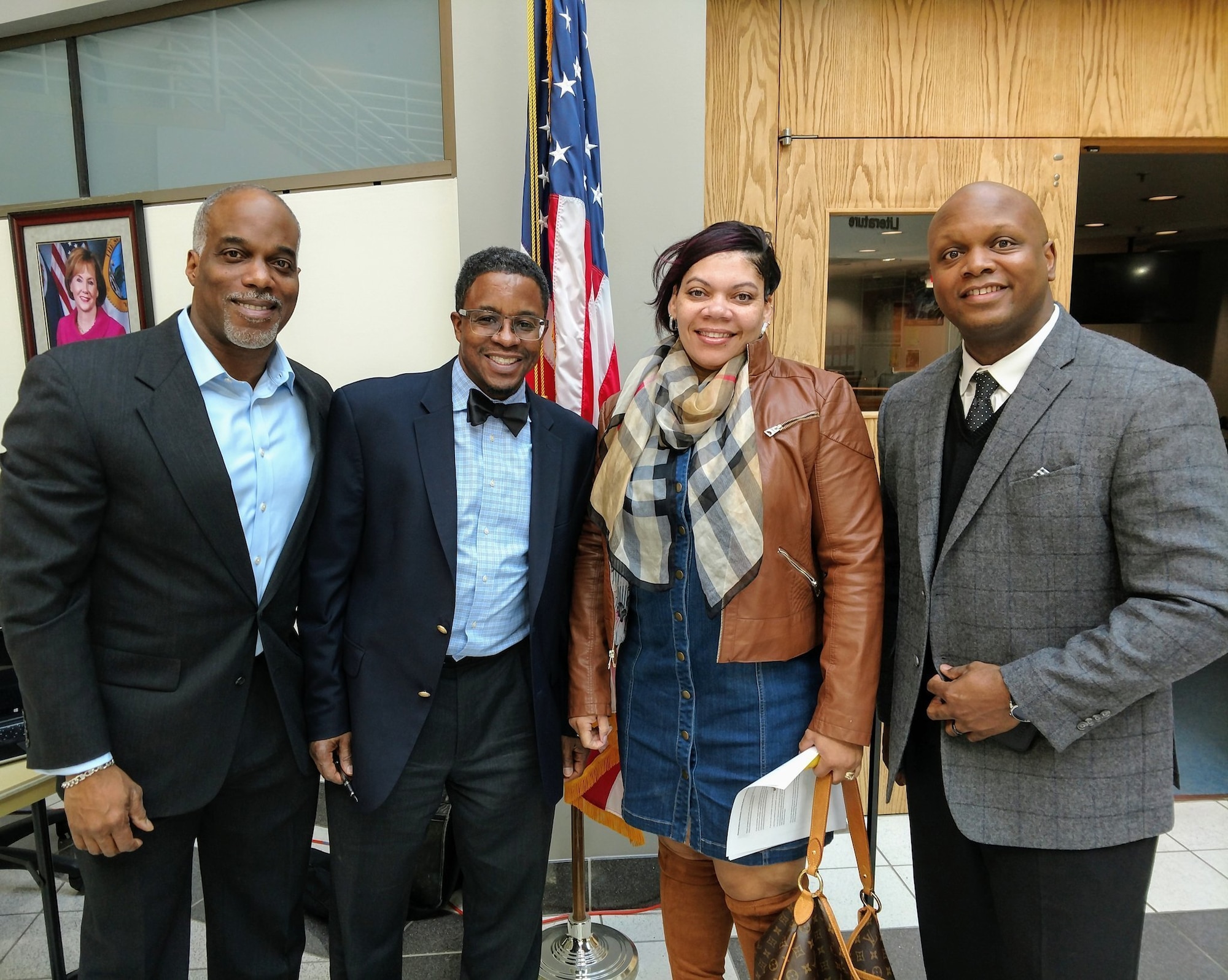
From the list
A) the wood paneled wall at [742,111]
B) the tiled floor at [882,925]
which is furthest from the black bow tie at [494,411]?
the tiled floor at [882,925]

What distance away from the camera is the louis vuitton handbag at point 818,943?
139 centimetres

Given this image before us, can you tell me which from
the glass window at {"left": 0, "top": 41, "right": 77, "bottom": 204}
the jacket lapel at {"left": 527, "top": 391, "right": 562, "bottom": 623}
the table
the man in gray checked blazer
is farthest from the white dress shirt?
the glass window at {"left": 0, "top": 41, "right": 77, "bottom": 204}

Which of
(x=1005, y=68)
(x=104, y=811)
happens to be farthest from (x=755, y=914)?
(x=1005, y=68)

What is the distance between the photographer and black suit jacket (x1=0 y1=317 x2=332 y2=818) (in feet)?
4.55

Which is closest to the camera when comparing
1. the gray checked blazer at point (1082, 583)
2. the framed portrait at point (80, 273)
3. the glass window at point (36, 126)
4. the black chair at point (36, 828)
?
the gray checked blazer at point (1082, 583)

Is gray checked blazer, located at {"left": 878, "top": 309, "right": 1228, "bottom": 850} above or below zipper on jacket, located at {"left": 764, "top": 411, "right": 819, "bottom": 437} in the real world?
below

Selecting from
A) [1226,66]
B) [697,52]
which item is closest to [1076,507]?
[697,52]

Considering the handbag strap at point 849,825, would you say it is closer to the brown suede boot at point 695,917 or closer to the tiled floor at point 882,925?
the brown suede boot at point 695,917

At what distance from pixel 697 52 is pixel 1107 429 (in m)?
1.90

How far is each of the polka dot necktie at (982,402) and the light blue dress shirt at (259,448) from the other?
135cm

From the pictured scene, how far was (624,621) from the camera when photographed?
1.74 meters

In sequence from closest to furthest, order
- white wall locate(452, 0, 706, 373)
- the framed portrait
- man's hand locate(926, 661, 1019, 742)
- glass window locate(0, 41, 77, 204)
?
man's hand locate(926, 661, 1019, 742)
white wall locate(452, 0, 706, 373)
the framed portrait
glass window locate(0, 41, 77, 204)

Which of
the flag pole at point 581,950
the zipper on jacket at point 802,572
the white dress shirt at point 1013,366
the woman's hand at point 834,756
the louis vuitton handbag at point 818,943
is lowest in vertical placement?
the flag pole at point 581,950

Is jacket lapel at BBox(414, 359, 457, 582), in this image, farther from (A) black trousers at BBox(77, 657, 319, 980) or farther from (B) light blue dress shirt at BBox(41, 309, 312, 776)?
(A) black trousers at BBox(77, 657, 319, 980)
